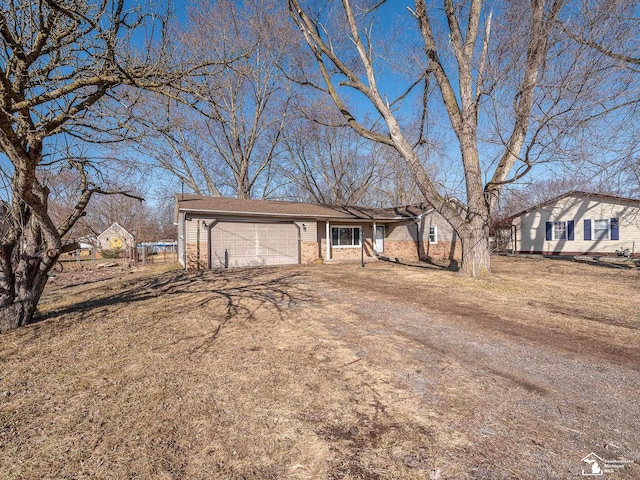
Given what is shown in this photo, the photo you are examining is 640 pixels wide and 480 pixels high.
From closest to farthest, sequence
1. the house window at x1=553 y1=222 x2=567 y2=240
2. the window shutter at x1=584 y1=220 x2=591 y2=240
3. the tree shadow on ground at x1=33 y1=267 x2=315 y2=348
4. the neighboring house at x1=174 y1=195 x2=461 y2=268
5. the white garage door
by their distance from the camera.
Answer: the tree shadow on ground at x1=33 y1=267 x2=315 y2=348, the neighboring house at x1=174 y1=195 x2=461 y2=268, the white garage door, the window shutter at x1=584 y1=220 x2=591 y2=240, the house window at x1=553 y1=222 x2=567 y2=240

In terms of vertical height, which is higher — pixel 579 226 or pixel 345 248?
pixel 579 226

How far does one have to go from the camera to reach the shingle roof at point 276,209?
13.0 m

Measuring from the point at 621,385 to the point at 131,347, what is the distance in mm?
5395

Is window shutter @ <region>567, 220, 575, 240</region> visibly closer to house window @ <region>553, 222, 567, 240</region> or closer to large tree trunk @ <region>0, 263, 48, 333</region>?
house window @ <region>553, 222, 567, 240</region>

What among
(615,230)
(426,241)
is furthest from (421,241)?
(615,230)

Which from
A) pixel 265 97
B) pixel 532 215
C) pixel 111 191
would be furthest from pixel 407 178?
pixel 111 191

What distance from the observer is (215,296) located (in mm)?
6980

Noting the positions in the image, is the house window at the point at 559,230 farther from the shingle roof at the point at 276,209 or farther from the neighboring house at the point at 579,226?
the shingle roof at the point at 276,209

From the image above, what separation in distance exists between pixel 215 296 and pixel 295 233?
8207mm

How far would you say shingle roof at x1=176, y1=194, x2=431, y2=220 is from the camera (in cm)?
1296

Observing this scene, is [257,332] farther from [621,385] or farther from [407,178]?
[407,178]

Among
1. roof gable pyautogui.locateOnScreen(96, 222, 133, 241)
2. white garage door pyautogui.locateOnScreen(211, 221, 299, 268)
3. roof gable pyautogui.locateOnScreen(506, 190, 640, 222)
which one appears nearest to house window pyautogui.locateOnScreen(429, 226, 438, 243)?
roof gable pyautogui.locateOnScreen(506, 190, 640, 222)

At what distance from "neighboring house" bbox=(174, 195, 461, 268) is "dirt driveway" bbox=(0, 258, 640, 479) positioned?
7294 mm

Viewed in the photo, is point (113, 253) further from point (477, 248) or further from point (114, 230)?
point (477, 248)
